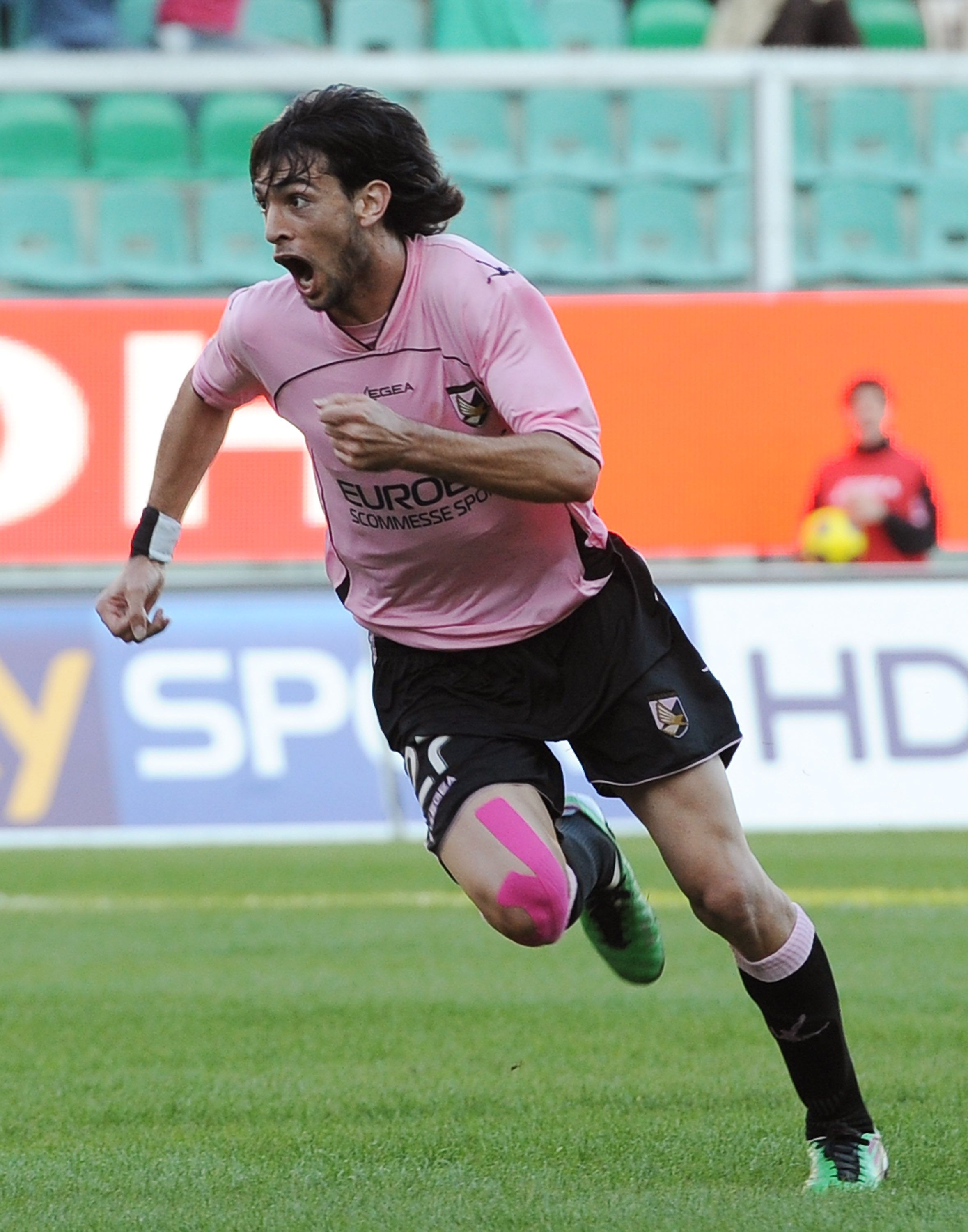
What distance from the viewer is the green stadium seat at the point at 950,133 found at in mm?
13383

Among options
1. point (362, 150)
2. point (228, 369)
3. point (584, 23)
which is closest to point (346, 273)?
point (362, 150)

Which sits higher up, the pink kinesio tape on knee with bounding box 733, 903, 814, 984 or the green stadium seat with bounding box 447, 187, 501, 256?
the pink kinesio tape on knee with bounding box 733, 903, 814, 984

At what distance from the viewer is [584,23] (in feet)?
49.2

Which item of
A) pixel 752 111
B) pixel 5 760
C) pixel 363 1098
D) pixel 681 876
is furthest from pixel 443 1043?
pixel 752 111

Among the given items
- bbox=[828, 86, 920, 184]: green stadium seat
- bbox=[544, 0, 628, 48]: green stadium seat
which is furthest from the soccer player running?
bbox=[544, 0, 628, 48]: green stadium seat

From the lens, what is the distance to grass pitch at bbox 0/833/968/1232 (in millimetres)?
3676

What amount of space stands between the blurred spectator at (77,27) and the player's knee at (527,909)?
35.9ft

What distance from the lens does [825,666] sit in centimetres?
1064

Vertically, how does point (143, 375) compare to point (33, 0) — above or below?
below

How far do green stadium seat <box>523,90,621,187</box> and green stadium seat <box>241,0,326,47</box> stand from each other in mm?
2101

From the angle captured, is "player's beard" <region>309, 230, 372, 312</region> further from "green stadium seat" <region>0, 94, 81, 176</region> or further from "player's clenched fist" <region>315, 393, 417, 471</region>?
"green stadium seat" <region>0, 94, 81, 176</region>

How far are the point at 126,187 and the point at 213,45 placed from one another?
4.14 feet

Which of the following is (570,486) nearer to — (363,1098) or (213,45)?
(363,1098)

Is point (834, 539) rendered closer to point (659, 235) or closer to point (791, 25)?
point (659, 235)
